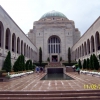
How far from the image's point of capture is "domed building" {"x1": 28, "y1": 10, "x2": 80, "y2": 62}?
43094mm

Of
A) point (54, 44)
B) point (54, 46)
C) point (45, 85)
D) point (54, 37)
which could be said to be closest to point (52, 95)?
point (45, 85)

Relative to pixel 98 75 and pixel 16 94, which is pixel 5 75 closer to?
pixel 16 94

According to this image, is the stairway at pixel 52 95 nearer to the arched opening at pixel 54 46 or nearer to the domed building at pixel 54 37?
the domed building at pixel 54 37

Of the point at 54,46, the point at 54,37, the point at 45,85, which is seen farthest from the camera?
the point at 54,37

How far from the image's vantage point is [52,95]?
6797mm

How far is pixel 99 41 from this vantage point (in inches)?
987

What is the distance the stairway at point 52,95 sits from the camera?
260 inches

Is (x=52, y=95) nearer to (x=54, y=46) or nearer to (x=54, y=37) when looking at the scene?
(x=54, y=46)

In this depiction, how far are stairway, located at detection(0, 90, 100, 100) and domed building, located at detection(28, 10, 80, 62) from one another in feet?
117

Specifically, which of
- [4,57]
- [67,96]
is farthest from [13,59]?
[67,96]

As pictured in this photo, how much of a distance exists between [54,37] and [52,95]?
38649mm

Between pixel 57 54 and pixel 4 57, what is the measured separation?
27589 mm

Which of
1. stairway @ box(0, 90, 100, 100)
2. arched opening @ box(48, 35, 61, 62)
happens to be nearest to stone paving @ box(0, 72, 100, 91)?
stairway @ box(0, 90, 100, 100)

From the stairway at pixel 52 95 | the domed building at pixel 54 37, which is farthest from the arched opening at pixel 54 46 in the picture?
the stairway at pixel 52 95
